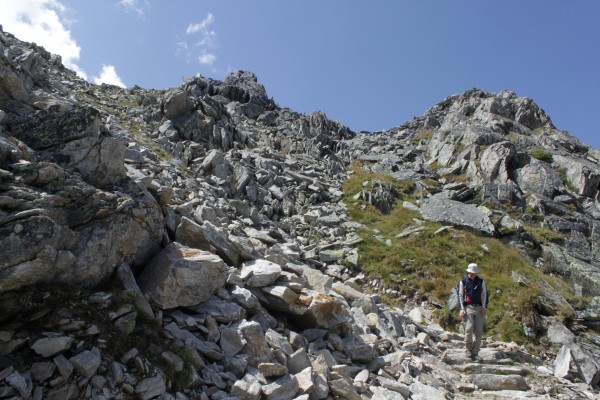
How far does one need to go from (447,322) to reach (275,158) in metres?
24.9

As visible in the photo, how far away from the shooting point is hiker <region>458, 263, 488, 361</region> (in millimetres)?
13000

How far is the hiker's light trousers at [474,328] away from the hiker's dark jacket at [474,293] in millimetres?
173

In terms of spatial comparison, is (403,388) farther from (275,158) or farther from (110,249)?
(275,158)

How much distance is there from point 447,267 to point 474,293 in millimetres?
8688

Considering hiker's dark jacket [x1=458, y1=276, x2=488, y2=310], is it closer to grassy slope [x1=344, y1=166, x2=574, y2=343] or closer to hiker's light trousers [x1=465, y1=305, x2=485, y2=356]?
hiker's light trousers [x1=465, y1=305, x2=485, y2=356]

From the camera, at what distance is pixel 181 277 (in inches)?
338

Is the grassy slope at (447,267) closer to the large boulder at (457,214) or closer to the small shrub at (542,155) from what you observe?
the large boulder at (457,214)

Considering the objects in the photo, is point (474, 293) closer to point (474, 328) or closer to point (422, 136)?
point (474, 328)

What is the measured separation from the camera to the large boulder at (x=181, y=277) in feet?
27.2

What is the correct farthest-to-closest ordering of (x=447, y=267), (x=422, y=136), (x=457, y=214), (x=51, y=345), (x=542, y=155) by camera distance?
(x=422, y=136)
(x=542, y=155)
(x=457, y=214)
(x=447, y=267)
(x=51, y=345)

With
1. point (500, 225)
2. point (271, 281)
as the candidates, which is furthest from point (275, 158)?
point (271, 281)

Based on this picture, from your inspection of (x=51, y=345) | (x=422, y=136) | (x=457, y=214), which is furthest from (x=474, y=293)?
(x=422, y=136)

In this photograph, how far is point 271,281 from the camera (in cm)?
1110

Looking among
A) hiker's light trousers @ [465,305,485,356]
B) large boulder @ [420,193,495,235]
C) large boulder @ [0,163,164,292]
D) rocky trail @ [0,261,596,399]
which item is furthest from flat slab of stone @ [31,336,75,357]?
large boulder @ [420,193,495,235]
